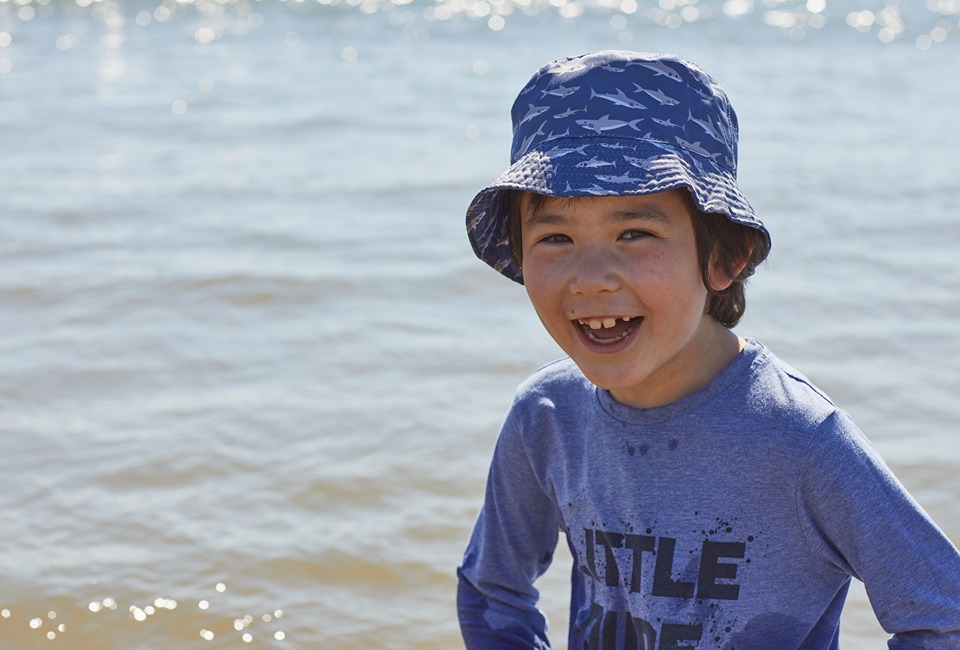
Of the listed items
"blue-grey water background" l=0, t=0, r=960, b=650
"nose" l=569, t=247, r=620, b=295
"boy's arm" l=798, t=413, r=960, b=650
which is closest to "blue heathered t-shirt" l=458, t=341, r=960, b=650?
"boy's arm" l=798, t=413, r=960, b=650

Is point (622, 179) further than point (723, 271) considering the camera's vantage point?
No

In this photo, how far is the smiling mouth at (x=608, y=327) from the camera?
188 centimetres

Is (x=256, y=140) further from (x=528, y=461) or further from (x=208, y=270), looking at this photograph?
(x=528, y=461)

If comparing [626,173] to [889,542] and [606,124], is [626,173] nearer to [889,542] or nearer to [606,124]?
[606,124]

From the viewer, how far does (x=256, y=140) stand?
24.2 ft

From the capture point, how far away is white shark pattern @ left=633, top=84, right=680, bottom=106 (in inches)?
72.0

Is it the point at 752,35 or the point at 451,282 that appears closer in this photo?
the point at 451,282

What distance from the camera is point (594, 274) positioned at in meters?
1.83

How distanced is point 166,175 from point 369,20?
18.7 ft

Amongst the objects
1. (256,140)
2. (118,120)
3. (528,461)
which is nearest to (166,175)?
(256,140)

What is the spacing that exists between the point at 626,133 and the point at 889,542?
2.14 ft

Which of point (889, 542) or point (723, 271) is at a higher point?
point (723, 271)

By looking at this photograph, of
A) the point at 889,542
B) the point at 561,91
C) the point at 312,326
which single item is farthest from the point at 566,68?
the point at 312,326

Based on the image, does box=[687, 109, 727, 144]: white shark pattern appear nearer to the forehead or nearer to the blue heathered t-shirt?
the forehead
